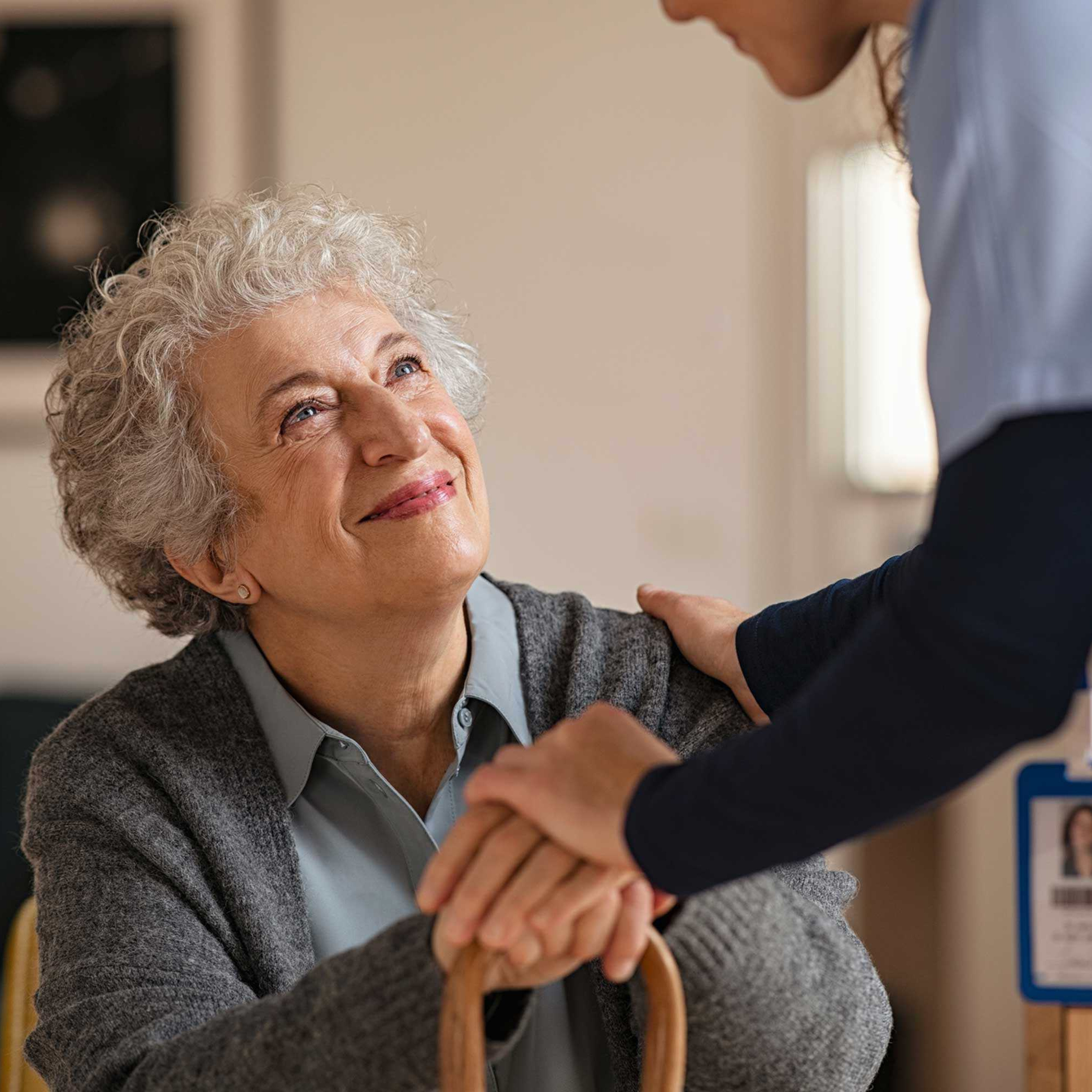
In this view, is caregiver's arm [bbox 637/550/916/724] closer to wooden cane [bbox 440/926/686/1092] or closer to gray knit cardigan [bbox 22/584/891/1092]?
gray knit cardigan [bbox 22/584/891/1092]

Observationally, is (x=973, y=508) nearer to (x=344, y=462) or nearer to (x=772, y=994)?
(x=772, y=994)

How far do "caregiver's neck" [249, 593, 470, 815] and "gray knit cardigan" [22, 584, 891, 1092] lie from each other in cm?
8

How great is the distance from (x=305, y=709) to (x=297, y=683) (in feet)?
0.10

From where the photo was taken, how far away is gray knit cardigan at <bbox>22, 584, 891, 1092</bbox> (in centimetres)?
102

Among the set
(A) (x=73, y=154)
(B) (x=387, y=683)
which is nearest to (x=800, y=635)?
(B) (x=387, y=683)

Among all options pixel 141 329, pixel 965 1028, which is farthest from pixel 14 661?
pixel 965 1028

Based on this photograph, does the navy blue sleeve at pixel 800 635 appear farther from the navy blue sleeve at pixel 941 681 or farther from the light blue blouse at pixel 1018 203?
the light blue blouse at pixel 1018 203

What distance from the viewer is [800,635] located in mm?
1381

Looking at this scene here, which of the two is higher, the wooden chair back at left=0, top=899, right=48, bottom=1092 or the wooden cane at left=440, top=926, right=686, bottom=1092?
the wooden cane at left=440, top=926, right=686, bottom=1092

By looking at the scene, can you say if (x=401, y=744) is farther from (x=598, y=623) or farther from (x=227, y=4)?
(x=227, y=4)

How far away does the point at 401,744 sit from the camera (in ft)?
4.91

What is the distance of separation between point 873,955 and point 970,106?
260cm

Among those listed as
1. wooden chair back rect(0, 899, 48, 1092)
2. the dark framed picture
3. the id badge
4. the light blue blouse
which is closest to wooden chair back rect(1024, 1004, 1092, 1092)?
the id badge

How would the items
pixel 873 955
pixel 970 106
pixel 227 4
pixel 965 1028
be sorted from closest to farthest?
1. pixel 970 106
2. pixel 965 1028
3. pixel 873 955
4. pixel 227 4
